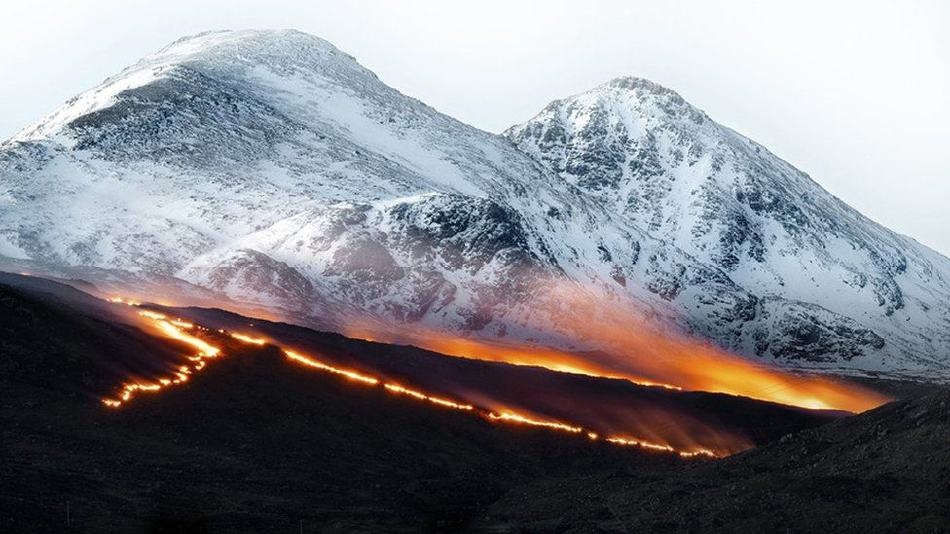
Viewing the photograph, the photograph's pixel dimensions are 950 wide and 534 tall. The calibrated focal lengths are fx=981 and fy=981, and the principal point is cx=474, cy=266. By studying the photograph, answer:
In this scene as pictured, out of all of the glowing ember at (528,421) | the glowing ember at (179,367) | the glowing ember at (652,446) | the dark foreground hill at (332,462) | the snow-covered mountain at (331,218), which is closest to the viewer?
the dark foreground hill at (332,462)

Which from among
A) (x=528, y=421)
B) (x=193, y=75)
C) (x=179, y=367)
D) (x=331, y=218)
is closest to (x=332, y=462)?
(x=179, y=367)

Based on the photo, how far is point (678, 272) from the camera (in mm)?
186750

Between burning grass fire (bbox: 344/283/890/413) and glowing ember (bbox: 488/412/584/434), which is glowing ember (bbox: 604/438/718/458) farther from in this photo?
burning grass fire (bbox: 344/283/890/413)

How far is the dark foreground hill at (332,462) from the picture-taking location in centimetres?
3112

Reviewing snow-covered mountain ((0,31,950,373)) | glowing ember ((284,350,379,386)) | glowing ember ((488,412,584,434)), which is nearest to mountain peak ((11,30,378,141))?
snow-covered mountain ((0,31,950,373))

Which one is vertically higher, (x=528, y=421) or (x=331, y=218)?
(x=331, y=218)

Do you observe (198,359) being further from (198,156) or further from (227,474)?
(198,156)

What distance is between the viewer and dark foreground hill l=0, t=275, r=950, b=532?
3112 centimetres

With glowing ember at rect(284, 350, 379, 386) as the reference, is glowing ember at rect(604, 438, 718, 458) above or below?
below

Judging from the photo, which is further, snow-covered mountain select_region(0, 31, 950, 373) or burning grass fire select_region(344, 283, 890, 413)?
snow-covered mountain select_region(0, 31, 950, 373)

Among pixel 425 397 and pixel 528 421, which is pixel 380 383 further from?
pixel 528 421

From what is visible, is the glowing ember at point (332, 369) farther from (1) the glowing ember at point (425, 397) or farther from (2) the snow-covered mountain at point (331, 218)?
(2) the snow-covered mountain at point (331, 218)

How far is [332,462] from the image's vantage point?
4541 centimetres

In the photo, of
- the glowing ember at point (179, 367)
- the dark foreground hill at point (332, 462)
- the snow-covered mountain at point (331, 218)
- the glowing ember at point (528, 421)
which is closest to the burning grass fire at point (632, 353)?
the snow-covered mountain at point (331, 218)
